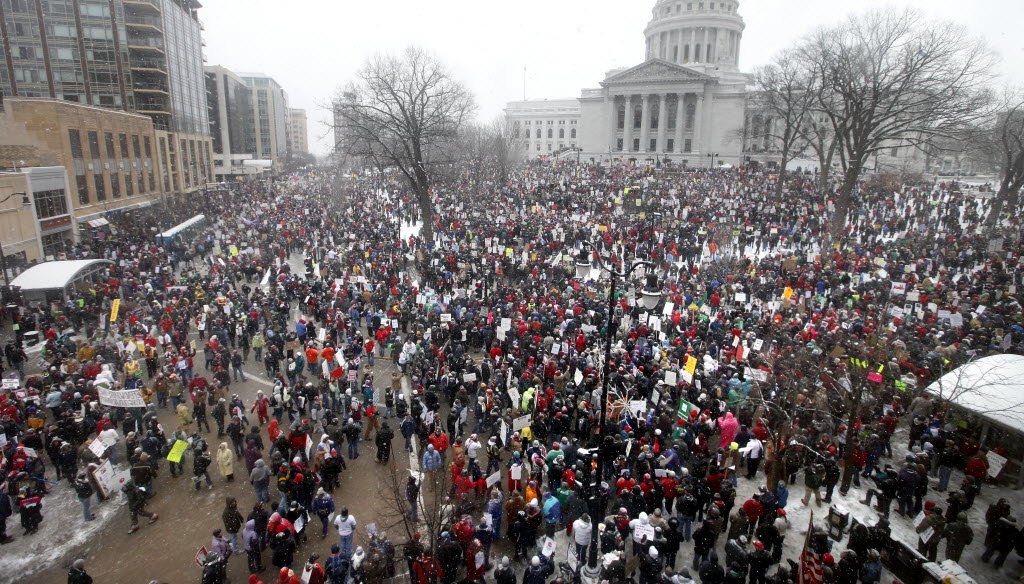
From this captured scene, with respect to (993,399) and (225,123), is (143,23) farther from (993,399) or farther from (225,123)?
(993,399)

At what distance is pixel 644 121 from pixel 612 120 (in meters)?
5.15

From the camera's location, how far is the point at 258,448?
37.9 feet

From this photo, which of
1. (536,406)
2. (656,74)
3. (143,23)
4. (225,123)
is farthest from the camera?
(225,123)

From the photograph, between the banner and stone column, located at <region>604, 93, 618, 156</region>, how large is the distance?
79825 millimetres

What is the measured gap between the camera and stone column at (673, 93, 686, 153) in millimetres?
82062

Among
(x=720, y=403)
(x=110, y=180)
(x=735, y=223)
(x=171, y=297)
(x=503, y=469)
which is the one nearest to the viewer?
(x=503, y=469)

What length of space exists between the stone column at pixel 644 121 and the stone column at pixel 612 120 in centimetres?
415

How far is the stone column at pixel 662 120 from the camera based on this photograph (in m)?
83.1

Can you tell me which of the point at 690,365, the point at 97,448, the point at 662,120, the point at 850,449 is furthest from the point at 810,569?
the point at 662,120

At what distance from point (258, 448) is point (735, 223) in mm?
31799

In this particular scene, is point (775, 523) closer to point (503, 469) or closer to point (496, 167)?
point (503, 469)

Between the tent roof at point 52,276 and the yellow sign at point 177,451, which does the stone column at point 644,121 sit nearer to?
the tent roof at point 52,276

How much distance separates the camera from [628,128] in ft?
284

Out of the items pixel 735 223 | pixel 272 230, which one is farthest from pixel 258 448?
pixel 735 223
